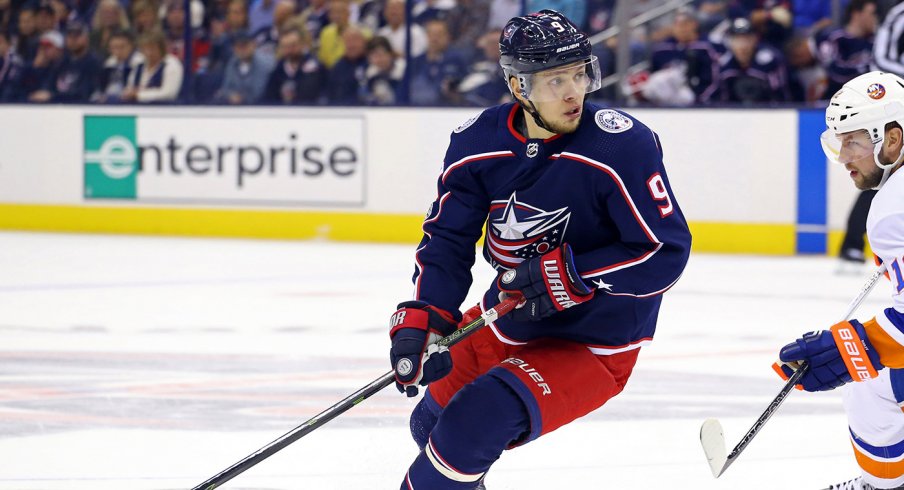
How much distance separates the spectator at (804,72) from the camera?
869 centimetres

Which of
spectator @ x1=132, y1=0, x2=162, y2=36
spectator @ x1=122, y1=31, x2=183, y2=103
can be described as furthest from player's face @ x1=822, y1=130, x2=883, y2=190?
spectator @ x1=132, y1=0, x2=162, y2=36

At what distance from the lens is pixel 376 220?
9664mm

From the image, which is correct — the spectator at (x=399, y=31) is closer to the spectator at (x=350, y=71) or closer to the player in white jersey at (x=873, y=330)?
the spectator at (x=350, y=71)

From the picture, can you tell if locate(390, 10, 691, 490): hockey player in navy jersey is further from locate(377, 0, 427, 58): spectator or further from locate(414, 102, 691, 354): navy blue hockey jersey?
locate(377, 0, 427, 58): spectator

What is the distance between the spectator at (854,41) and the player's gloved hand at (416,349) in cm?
632

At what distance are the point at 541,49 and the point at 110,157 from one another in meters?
8.10

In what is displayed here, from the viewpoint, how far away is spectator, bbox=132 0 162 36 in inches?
406

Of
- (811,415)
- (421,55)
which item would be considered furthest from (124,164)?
(811,415)

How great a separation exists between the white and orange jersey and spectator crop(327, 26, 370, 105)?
24.3ft

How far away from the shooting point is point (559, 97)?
8.39 ft

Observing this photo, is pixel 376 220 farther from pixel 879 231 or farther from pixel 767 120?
pixel 879 231

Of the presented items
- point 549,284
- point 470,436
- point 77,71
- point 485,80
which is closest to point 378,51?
point 485,80

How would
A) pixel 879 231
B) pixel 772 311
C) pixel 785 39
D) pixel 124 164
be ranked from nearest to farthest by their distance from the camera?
pixel 879 231 → pixel 772 311 → pixel 785 39 → pixel 124 164

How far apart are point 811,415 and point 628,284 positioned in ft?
5.10
